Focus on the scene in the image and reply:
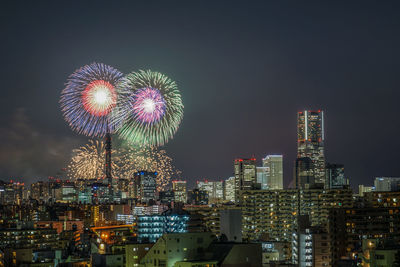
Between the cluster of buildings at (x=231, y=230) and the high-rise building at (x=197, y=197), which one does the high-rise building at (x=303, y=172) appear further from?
the high-rise building at (x=197, y=197)

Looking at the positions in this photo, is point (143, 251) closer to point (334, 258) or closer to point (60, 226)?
point (334, 258)

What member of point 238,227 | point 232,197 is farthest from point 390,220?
point 232,197

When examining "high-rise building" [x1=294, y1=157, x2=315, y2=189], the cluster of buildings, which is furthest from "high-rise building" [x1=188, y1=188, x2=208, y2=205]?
"high-rise building" [x1=294, y1=157, x2=315, y2=189]

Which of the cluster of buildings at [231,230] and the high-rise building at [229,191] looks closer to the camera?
the cluster of buildings at [231,230]

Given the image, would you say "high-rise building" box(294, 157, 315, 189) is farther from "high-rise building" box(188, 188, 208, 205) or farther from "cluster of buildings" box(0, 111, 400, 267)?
"high-rise building" box(188, 188, 208, 205)

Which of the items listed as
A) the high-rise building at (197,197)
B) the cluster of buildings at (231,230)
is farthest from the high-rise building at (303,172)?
the high-rise building at (197,197)
